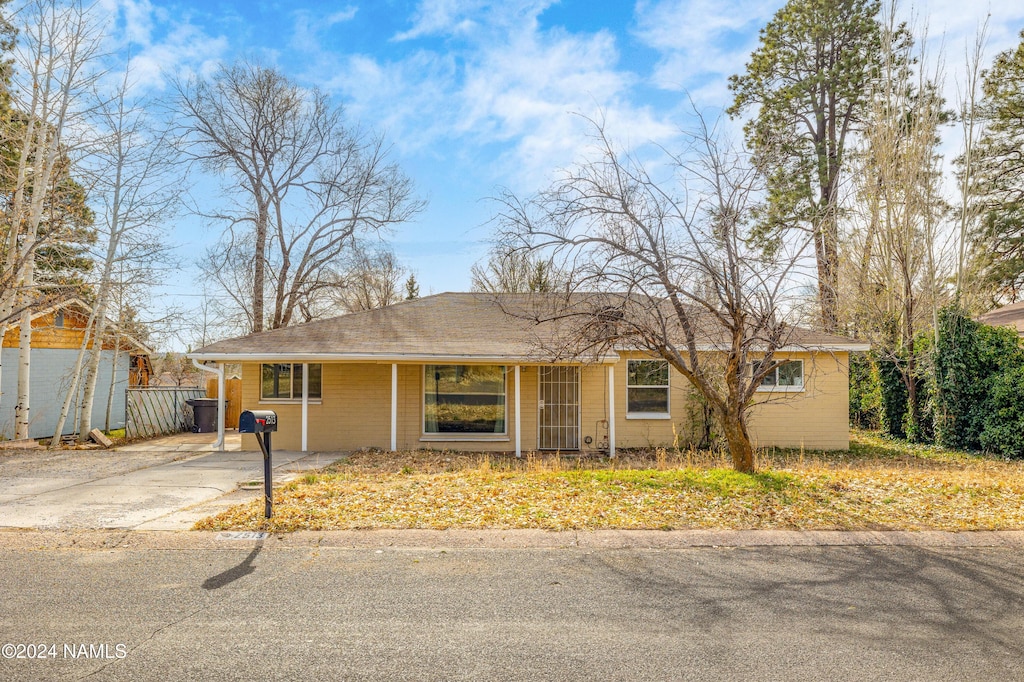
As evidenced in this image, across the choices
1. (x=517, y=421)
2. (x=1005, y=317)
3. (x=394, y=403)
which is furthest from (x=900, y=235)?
(x=394, y=403)

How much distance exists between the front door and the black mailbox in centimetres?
871

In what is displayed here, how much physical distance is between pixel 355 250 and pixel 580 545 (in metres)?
21.7

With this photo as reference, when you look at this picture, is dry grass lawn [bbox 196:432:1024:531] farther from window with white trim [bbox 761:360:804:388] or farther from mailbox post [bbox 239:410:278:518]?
window with white trim [bbox 761:360:804:388]

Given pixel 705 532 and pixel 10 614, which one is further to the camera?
pixel 705 532

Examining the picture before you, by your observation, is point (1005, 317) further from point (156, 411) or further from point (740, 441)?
point (156, 411)

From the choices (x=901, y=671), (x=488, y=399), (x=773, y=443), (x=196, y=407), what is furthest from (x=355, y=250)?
(x=901, y=671)

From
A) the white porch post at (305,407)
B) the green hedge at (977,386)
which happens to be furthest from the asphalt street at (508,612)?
the green hedge at (977,386)

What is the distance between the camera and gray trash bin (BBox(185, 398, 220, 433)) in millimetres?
19969

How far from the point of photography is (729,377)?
352 inches

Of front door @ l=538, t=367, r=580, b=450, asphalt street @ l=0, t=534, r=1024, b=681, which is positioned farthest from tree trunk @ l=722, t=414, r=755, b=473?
front door @ l=538, t=367, r=580, b=450

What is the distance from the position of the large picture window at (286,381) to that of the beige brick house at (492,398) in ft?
0.08

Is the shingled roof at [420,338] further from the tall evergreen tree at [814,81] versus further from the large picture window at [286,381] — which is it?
the tall evergreen tree at [814,81]

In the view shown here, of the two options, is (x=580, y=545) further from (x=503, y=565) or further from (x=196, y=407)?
(x=196, y=407)

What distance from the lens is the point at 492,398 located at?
48.3 feet
